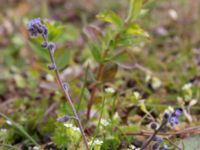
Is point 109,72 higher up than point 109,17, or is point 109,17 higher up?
point 109,17

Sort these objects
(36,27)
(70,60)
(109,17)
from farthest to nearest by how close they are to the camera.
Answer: (70,60)
(109,17)
(36,27)

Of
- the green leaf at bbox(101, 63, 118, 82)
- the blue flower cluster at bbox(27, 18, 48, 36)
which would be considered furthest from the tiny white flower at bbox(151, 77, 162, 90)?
the blue flower cluster at bbox(27, 18, 48, 36)

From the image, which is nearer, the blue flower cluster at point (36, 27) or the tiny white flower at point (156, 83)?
the blue flower cluster at point (36, 27)

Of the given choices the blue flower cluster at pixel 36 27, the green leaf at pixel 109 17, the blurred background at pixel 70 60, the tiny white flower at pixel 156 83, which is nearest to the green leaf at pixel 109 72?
the blurred background at pixel 70 60

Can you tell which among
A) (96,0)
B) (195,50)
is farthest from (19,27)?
(195,50)

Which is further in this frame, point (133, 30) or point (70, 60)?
point (70, 60)

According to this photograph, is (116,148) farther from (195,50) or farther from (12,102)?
(195,50)

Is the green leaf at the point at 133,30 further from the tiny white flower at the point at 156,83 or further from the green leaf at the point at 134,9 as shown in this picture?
the tiny white flower at the point at 156,83

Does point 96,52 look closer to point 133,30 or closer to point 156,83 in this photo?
point 133,30

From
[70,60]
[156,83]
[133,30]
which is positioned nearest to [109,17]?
[133,30]
